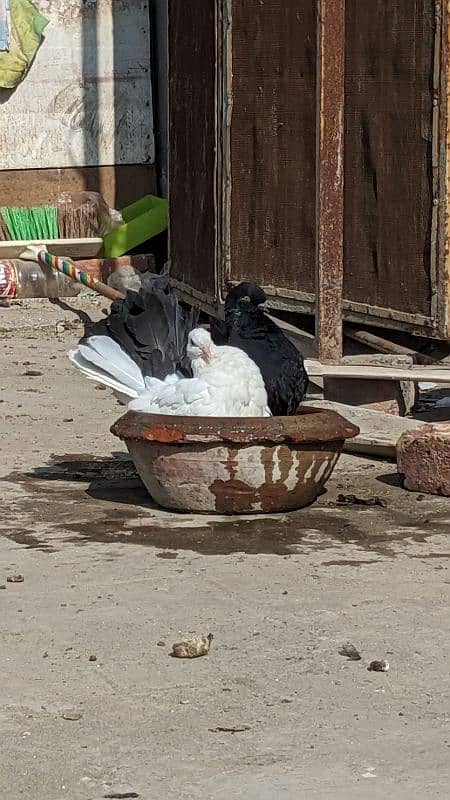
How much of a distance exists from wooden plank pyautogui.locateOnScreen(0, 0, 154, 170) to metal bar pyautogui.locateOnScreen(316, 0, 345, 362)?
428 cm

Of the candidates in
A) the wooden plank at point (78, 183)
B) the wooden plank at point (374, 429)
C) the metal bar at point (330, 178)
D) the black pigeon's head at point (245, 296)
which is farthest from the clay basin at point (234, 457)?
the wooden plank at point (78, 183)

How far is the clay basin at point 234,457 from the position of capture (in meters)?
5.48

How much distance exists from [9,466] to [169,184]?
4.58 meters

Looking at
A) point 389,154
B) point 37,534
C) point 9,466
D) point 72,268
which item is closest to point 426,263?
point 389,154

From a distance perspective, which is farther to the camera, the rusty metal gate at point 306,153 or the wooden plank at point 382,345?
the wooden plank at point 382,345

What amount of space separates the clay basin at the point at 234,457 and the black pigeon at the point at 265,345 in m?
0.28

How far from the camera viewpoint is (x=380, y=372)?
720 cm

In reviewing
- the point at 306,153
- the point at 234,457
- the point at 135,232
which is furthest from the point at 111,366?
the point at 135,232

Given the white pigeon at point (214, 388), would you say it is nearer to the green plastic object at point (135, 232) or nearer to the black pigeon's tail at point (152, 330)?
the black pigeon's tail at point (152, 330)

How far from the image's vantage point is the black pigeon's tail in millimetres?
6203

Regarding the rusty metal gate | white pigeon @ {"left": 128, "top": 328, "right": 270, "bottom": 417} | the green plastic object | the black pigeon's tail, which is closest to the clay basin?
white pigeon @ {"left": 128, "top": 328, "right": 270, "bottom": 417}

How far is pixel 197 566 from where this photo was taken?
5.05 meters

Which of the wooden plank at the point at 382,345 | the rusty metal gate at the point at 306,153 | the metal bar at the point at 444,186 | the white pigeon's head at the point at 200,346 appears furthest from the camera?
the wooden plank at the point at 382,345

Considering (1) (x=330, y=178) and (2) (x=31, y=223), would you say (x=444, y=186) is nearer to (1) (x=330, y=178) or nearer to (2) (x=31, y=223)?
(1) (x=330, y=178)
